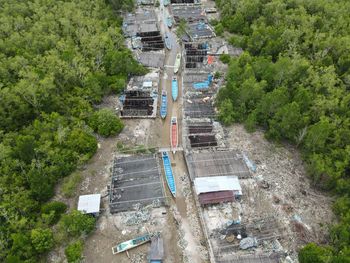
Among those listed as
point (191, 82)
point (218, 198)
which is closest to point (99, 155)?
point (218, 198)

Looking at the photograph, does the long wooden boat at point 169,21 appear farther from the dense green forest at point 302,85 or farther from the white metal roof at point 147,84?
the white metal roof at point 147,84

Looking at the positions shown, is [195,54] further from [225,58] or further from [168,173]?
[168,173]

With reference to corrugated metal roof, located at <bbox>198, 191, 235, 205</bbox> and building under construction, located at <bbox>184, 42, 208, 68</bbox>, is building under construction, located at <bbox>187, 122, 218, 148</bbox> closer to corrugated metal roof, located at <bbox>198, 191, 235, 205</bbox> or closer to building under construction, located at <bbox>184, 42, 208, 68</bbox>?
corrugated metal roof, located at <bbox>198, 191, 235, 205</bbox>

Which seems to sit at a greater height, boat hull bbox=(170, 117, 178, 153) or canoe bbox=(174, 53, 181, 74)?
canoe bbox=(174, 53, 181, 74)

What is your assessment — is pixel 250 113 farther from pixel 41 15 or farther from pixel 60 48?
pixel 41 15

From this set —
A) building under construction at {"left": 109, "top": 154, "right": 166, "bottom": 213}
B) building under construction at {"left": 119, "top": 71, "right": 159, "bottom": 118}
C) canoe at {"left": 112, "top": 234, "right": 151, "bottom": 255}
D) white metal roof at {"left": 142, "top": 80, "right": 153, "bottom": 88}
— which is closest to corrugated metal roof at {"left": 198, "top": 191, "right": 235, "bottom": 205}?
building under construction at {"left": 109, "top": 154, "right": 166, "bottom": 213}

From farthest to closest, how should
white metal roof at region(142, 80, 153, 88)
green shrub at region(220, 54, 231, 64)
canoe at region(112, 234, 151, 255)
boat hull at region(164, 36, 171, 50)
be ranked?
boat hull at region(164, 36, 171, 50), green shrub at region(220, 54, 231, 64), white metal roof at region(142, 80, 153, 88), canoe at region(112, 234, 151, 255)

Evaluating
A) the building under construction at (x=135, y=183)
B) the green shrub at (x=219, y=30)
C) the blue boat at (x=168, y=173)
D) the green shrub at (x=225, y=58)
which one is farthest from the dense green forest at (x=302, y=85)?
the building under construction at (x=135, y=183)
